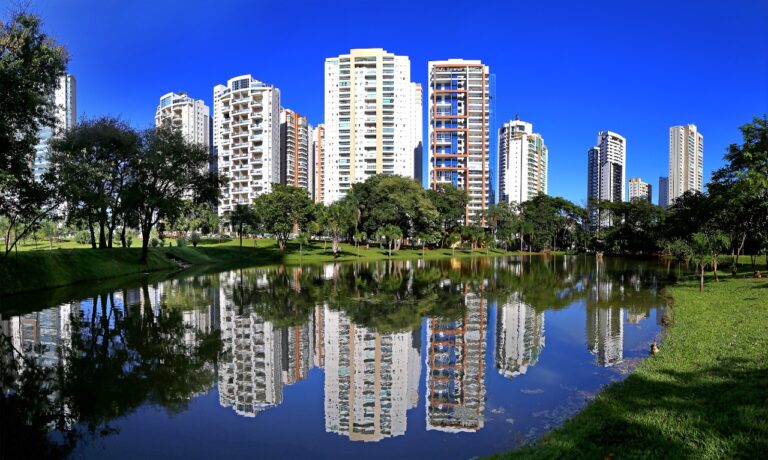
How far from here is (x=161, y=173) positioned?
39.4m

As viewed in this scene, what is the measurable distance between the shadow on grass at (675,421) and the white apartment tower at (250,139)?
342 feet

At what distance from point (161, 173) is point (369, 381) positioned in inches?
1403

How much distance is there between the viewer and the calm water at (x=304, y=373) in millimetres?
7625

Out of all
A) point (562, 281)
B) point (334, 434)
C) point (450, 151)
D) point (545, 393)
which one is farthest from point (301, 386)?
point (450, 151)

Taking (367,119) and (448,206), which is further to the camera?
(367,119)

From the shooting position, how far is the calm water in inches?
300

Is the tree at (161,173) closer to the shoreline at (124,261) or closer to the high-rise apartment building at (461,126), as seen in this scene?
the shoreline at (124,261)

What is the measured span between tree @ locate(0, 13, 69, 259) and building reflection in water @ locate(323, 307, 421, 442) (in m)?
14.7

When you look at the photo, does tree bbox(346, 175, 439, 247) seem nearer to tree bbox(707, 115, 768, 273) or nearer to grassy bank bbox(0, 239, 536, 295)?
grassy bank bbox(0, 239, 536, 295)

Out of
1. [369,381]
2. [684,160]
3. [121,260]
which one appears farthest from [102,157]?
[684,160]

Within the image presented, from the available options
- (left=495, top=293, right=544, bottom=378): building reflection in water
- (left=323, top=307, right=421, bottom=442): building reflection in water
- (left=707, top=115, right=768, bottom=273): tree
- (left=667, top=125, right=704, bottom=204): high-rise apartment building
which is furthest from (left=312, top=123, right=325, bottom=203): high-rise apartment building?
(left=323, top=307, right=421, bottom=442): building reflection in water

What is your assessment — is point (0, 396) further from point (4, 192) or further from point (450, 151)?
point (450, 151)

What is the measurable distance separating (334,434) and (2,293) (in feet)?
79.2

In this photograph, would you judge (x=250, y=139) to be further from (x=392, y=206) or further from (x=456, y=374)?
(x=456, y=374)
